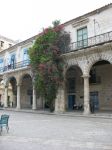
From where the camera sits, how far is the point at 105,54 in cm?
2198

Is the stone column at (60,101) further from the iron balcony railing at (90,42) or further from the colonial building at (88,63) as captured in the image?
the iron balcony railing at (90,42)

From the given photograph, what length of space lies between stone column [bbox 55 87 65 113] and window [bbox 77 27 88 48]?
4750 millimetres

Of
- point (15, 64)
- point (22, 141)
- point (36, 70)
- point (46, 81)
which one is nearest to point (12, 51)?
point (15, 64)

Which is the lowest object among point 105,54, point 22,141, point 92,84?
point 22,141

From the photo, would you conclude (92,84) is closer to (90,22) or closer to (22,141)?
(90,22)

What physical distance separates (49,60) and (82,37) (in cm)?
399

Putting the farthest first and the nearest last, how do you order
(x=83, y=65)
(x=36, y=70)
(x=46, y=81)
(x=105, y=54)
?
(x=36, y=70) → (x=46, y=81) → (x=83, y=65) → (x=105, y=54)

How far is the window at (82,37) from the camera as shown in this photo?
2517cm

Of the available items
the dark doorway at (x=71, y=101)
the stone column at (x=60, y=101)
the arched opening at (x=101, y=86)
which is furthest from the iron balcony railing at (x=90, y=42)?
the dark doorway at (x=71, y=101)

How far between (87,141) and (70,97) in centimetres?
2073

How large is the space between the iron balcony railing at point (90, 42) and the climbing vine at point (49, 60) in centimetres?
63

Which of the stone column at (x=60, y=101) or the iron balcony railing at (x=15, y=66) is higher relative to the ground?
the iron balcony railing at (x=15, y=66)

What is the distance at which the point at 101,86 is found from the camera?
2738cm

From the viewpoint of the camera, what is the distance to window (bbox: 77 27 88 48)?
82.6ft
